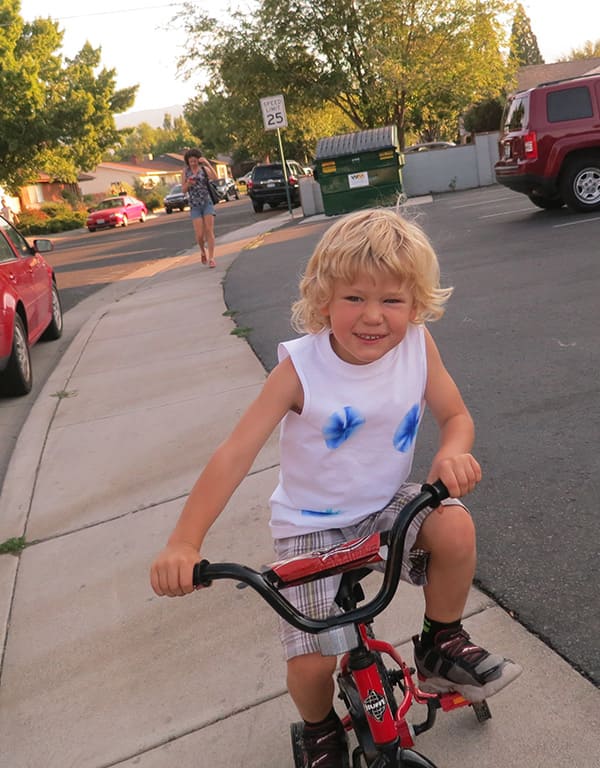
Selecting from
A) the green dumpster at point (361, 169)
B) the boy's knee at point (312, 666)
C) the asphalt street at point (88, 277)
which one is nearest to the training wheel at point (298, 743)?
the boy's knee at point (312, 666)

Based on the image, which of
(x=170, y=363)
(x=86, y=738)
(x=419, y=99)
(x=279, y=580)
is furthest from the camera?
(x=419, y=99)

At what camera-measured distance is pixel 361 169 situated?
1909 centimetres

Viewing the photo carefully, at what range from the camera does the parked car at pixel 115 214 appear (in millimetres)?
35188

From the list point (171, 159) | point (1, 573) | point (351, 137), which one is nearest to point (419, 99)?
point (351, 137)

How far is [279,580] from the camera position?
5.07 ft

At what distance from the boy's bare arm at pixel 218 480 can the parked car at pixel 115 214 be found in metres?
34.9

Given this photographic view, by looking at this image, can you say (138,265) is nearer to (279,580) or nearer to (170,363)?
(170,363)

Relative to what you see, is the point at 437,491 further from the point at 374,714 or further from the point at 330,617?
the point at 374,714

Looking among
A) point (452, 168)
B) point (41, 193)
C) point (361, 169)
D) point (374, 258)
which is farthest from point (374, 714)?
point (41, 193)

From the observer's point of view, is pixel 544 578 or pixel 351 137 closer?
pixel 544 578

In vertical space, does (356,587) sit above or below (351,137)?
below

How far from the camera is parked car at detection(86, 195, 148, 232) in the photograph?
115 ft

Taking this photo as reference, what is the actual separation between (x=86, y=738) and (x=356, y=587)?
1.26 meters

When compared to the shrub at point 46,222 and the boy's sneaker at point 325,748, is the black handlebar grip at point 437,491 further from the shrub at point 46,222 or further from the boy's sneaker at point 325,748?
the shrub at point 46,222
